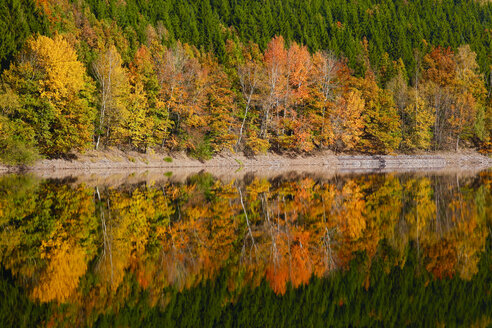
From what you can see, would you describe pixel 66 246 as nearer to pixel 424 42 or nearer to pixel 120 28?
pixel 120 28

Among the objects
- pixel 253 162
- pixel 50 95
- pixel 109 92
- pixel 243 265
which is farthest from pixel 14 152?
pixel 243 265

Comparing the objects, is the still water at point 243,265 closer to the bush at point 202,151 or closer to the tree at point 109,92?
the tree at point 109,92

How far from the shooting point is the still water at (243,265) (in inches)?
287

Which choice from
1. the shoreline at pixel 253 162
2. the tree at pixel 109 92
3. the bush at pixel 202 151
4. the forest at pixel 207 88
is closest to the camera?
the forest at pixel 207 88

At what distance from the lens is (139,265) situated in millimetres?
9945

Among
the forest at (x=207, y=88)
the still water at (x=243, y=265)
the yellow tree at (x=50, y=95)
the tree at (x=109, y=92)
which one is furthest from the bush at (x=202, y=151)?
the still water at (x=243, y=265)

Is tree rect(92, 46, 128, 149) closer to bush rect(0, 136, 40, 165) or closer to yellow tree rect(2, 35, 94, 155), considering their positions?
yellow tree rect(2, 35, 94, 155)

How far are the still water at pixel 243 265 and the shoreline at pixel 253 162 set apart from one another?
29556 mm

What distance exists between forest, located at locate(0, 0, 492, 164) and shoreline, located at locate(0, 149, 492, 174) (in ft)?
4.59

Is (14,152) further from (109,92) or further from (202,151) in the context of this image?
(202,151)

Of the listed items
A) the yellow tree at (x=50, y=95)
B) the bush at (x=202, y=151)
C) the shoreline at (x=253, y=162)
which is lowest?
the shoreline at (x=253, y=162)

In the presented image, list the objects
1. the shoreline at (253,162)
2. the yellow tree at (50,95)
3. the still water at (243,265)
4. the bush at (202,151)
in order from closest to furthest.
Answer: the still water at (243,265), the yellow tree at (50,95), the shoreline at (253,162), the bush at (202,151)

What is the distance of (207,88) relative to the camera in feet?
206

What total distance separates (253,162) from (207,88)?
12503 mm
